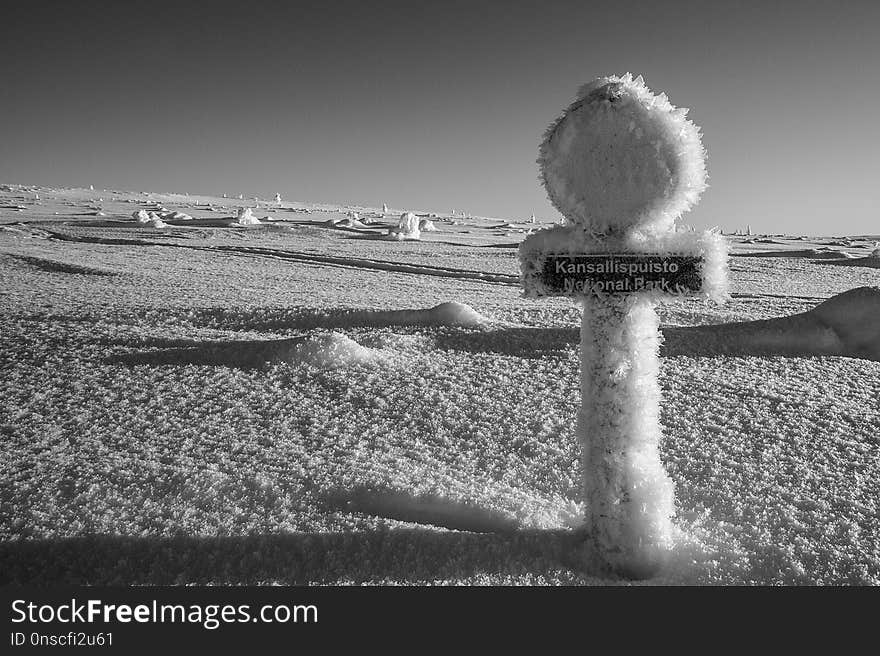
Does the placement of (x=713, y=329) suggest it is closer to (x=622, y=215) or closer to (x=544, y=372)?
(x=544, y=372)

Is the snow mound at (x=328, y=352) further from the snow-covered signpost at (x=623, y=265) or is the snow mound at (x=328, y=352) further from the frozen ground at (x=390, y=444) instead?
the snow-covered signpost at (x=623, y=265)

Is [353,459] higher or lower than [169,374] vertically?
lower

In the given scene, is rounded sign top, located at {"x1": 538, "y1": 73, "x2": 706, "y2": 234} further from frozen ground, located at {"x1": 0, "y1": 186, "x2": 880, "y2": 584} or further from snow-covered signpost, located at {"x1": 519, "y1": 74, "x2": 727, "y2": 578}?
frozen ground, located at {"x1": 0, "y1": 186, "x2": 880, "y2": 584}

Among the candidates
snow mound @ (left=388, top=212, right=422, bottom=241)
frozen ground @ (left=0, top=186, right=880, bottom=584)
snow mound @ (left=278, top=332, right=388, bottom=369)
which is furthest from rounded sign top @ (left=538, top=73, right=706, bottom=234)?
snow mound @ (left=388, top=212, right=422, bottom=241)

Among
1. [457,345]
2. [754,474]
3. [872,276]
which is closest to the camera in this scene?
[754,474]

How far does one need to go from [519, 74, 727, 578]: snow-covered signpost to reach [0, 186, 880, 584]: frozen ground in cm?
25

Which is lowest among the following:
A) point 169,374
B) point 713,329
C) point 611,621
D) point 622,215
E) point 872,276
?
point 611,621

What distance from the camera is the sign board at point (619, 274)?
5.02ft

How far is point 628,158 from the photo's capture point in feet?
4.98

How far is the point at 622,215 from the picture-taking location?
1.54 meters

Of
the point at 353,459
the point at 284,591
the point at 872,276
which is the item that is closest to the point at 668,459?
the point at 353,459

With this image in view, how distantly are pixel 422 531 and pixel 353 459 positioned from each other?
2.12ft

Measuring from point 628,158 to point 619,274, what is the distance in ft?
1.10

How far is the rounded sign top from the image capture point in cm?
150
